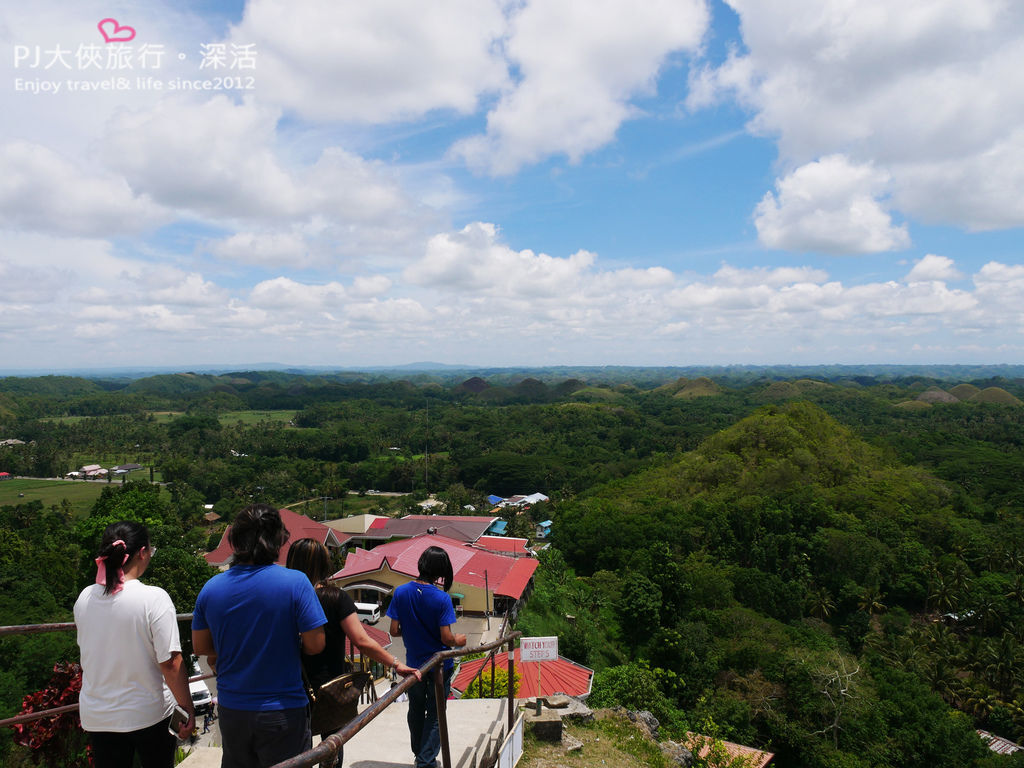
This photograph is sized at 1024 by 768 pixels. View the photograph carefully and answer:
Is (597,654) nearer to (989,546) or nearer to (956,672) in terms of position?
(956,672)

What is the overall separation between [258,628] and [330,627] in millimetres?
593

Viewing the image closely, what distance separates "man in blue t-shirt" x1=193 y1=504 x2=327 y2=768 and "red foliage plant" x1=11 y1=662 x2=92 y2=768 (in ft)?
6.36

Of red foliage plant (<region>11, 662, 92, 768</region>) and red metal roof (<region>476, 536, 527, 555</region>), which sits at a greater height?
red foliage plant (<region>11, 662, 92, 768</region>)

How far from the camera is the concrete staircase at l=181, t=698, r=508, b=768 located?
4.12 m

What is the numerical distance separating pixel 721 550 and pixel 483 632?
15807 mm

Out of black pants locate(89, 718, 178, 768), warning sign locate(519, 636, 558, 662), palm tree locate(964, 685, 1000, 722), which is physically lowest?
palm tree locate(964, 685, 1000, 722)

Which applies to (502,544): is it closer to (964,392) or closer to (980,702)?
(980,702)

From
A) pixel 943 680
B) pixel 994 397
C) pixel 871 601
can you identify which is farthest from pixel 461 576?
pixel 994 397

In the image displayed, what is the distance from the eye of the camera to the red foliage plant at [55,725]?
3660mm

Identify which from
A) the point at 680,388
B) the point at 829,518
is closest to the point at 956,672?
the point at 829,518

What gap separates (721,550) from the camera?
3020 centimetres

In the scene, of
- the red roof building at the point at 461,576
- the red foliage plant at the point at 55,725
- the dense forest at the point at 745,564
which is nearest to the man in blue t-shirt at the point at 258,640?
the red foliage plant at the point at 55,725

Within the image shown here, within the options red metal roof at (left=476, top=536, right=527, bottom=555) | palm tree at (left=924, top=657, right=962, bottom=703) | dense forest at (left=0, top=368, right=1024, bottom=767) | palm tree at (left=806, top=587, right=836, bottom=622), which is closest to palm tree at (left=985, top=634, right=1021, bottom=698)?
dense forest at (left=0, top=368, right=1024, bottom=767)

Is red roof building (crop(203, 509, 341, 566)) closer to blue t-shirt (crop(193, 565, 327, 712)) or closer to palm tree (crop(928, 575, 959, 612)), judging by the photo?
blue t-shirt (crop(193, 565, 327, 712))
